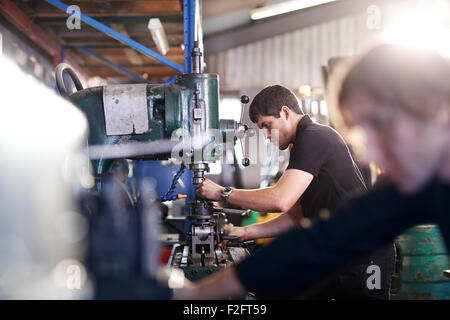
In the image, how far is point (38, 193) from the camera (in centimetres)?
237

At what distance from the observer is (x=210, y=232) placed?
1255mm

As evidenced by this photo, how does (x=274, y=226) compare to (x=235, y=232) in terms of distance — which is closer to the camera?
(x=235, y=232)

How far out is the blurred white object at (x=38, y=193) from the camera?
68 cm

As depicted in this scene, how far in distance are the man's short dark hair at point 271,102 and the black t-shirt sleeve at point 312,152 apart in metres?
0.25

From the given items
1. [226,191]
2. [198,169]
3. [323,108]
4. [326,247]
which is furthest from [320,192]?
[323,108]

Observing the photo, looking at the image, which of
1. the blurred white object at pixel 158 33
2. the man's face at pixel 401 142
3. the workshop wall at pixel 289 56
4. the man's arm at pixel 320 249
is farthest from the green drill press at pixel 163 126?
the workshop wall at pixel 289 56

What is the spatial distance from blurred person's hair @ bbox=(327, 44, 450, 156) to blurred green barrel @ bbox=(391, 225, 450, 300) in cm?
215

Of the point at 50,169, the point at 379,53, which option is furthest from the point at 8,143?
the point at 379,53

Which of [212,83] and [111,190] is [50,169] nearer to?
[212,83]

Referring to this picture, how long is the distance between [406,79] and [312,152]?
0.86 m

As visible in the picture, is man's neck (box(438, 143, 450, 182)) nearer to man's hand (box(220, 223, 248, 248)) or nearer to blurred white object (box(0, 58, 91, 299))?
blurred white object (box(0, 58, 91, 299))

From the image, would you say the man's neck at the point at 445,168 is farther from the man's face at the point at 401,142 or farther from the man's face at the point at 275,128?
the man's face at the point at 275,128

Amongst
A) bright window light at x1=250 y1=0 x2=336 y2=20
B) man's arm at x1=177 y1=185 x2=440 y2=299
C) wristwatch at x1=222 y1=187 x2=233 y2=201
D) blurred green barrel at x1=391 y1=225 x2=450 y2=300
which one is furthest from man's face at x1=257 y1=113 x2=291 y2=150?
bright window light at x1=250 y1=0 x2=336 y2=20

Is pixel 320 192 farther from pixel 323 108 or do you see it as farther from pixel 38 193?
pixel 323 108
